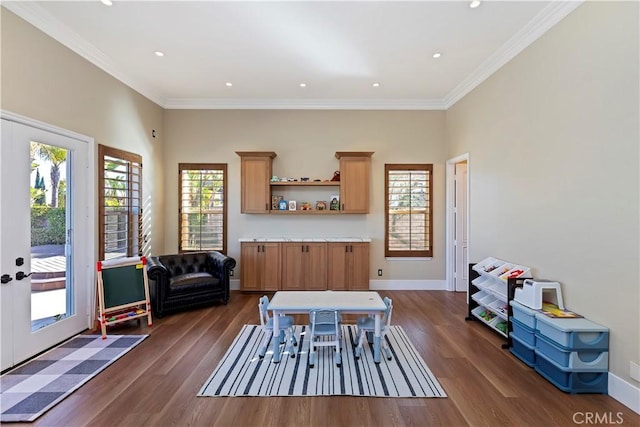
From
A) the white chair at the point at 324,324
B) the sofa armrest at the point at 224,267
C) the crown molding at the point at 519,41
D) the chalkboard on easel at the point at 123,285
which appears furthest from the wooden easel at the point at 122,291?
the crown molding at the point at 519,41

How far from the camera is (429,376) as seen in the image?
8.87 feet

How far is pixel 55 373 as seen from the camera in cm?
273

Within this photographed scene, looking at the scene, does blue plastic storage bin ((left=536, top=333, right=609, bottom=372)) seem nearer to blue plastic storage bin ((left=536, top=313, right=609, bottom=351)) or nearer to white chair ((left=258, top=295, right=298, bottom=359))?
blue plastic storage bin ((left=536, top=313, right=609, bottom=351))

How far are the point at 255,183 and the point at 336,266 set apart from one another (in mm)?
2069

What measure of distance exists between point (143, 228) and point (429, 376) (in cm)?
461

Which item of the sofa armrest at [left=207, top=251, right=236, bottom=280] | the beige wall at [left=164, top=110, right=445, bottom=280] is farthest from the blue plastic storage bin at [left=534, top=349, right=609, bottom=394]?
the sofa armrest at [left=207, top=251, right=236, bottom=280]

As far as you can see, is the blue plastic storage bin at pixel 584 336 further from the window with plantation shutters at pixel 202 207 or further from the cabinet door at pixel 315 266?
the window with plantation shutters at pixel 202 207

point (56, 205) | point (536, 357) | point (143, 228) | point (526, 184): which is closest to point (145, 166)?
point (143, 228)

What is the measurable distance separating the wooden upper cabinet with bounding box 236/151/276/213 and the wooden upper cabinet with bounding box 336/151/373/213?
4.33 feet

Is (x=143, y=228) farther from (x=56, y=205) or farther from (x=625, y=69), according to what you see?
(x=625, y=69)

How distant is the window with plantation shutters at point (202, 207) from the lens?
219 inches

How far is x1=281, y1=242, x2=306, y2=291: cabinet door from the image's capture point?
525 centimetres

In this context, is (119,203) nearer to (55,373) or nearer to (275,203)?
(55,373)

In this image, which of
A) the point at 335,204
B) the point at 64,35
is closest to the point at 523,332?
the point at 335,204
